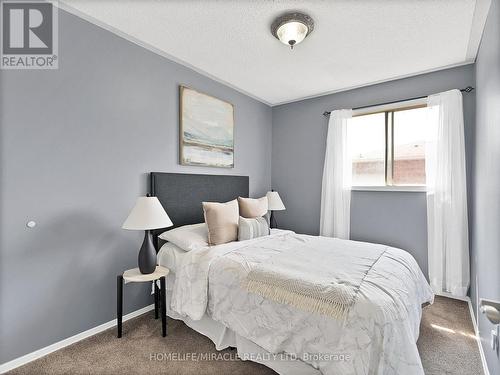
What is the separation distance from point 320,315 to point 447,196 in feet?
7.61

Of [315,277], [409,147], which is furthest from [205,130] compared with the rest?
[409,147]

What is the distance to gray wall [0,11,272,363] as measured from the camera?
5.60ft

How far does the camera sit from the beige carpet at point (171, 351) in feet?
5.51

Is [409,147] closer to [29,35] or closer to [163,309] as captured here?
[163,309]

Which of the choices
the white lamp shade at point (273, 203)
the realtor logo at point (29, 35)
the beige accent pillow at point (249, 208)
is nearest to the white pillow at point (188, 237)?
the beige accent pillow at point (249, 208)

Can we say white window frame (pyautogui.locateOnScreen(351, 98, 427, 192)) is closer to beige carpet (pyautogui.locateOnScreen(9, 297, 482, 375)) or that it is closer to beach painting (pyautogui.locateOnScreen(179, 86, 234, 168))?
beige carpet (pyautogui.locateOnScreen(9, 297, 482, 375))

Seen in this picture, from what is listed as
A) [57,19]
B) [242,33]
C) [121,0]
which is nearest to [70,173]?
[57,19]

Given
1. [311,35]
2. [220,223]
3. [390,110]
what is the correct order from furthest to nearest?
[390,110], [220,223], [311,35]

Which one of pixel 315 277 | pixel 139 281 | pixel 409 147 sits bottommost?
pixel 139 281

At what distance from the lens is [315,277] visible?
162cm

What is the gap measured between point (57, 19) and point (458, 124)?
390cm

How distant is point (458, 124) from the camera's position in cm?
268

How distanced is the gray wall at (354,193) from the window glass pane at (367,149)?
0.20 meters

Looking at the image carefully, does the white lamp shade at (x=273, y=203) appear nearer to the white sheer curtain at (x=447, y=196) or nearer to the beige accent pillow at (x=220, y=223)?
the beige accent pillow at (x=220, y=223)
